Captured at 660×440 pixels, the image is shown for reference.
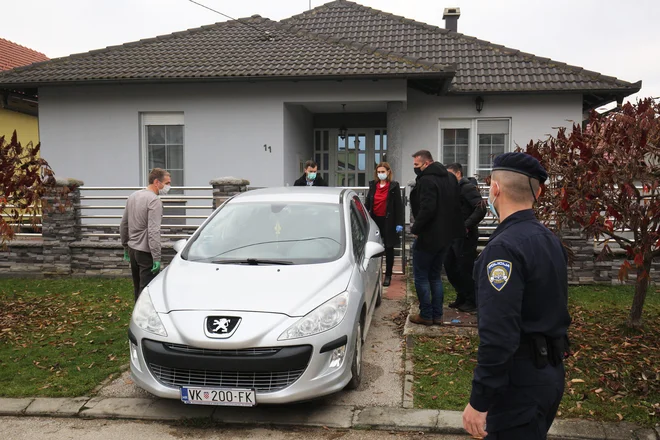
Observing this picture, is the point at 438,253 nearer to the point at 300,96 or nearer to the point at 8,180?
the point at 8,180

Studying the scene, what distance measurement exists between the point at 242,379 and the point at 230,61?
9938 millimetres

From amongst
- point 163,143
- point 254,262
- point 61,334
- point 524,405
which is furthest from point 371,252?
point 163,143

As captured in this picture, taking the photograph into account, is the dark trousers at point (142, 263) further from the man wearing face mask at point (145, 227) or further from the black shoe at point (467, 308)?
the black shoe at point (467, 308)

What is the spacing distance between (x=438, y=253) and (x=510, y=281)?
159 inches

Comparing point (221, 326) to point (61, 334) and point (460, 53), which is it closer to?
point (61, 334)

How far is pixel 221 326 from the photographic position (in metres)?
4.16

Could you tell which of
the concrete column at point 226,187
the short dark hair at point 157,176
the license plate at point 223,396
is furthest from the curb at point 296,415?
the concrete column at point 226,187

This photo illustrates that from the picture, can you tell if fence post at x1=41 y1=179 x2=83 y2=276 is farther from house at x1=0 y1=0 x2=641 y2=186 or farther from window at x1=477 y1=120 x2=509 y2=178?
window at x1=477 y1=120 x2=509 y2=178

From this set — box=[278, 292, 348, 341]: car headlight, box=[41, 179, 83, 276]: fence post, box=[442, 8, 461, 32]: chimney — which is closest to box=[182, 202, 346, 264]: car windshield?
box=[278, 292, 348, 341]: car headlight

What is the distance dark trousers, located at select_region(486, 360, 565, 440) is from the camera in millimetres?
2320

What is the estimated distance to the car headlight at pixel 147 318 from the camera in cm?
432

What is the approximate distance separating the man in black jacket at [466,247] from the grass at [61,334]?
4.10 metres

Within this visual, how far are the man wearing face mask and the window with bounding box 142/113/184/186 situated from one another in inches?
251

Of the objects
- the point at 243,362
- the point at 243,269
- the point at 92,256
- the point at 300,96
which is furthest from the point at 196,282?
the point at 300,96
